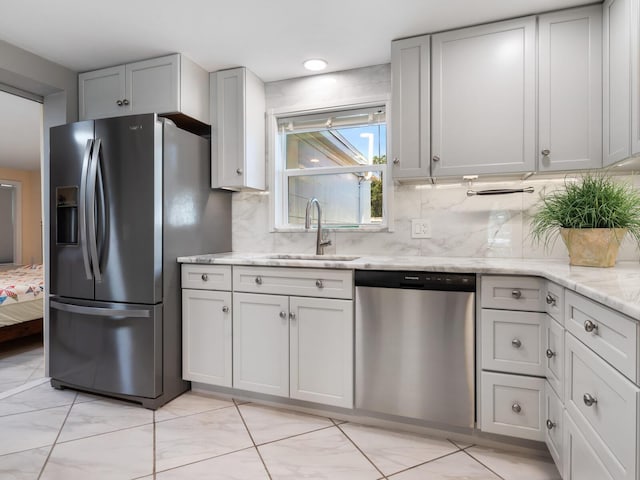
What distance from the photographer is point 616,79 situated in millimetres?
1763

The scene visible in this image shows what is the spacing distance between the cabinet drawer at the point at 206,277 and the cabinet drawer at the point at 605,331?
5.87 feet

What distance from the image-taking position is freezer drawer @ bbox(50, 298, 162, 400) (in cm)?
222

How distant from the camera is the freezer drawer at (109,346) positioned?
2219 millimetres

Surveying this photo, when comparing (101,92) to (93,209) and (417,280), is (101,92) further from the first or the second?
(417,280)

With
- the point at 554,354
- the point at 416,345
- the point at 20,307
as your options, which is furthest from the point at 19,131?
the point at 554,354

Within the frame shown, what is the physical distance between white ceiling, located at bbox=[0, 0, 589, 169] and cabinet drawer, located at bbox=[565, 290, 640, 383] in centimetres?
161

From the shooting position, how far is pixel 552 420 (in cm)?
159

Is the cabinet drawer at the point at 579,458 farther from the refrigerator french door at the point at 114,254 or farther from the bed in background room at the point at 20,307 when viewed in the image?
the bed in background room at the point at 20,307

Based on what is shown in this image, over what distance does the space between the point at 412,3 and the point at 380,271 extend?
4.68 feet

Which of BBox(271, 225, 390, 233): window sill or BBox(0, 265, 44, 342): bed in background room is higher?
BBox(271, 225, 390, 233): window sill

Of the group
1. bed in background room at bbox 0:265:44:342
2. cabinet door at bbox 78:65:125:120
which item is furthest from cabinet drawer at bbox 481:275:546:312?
bed in background room at bbox 0:265:44:342

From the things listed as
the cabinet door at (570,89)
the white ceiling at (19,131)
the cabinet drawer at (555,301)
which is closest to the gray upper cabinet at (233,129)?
the white ceiling at (19,131)

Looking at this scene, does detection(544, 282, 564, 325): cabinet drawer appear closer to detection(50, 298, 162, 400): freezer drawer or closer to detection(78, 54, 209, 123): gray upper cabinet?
detection(50, 298, 162, 400): freezer drawer

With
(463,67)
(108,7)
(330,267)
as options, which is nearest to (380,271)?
(330,267)
